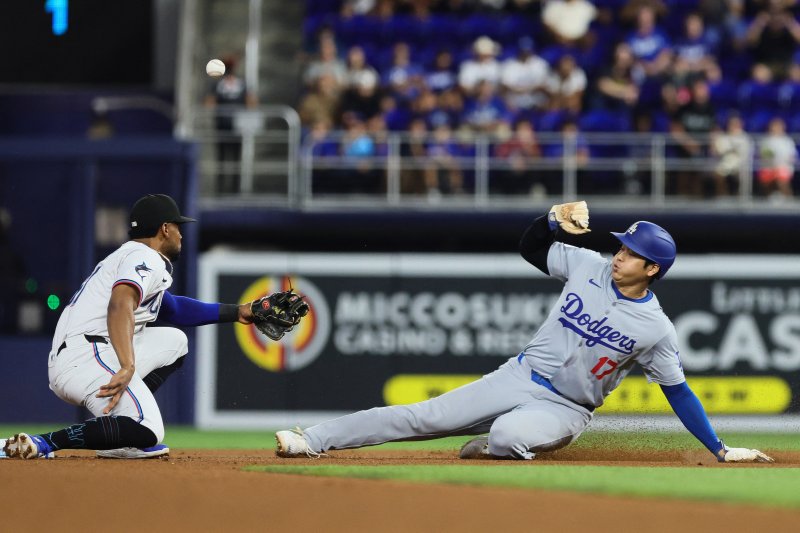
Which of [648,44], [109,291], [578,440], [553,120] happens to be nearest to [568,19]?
[648,44]

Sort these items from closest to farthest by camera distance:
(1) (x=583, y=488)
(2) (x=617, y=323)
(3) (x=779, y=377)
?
1. (1) (x=583, y=488)
2. (2) (x=617, y=323)
3. (3) (x=779, y=377)

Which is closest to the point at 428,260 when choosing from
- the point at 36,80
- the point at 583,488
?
the point at 36,80

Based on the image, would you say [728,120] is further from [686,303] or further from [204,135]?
[204,135]

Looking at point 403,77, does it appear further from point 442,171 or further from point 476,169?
point 476,169

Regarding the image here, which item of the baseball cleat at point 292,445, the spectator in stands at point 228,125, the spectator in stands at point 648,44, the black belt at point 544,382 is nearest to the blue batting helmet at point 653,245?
the black belt at point 544,382

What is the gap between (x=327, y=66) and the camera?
16766mm

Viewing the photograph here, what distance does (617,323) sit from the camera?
7.81 metres

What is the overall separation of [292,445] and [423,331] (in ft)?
22.5

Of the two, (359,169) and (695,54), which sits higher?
(695,54)

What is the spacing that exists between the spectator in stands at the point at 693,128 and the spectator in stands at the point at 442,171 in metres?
2.54

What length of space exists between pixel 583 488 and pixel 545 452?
1.92 meters

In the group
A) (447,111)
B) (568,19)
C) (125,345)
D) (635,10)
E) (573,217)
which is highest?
(635,10)

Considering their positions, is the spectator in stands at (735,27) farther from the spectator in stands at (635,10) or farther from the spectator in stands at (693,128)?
the spectator in stands at (693,128)

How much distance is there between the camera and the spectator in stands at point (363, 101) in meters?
16.2
